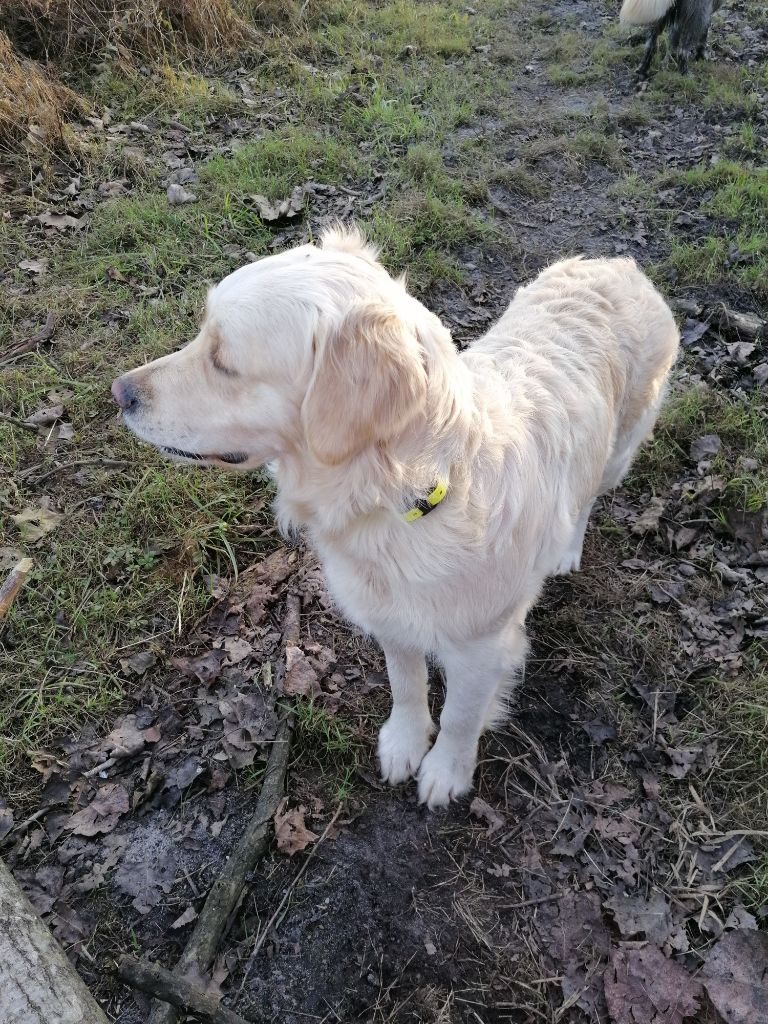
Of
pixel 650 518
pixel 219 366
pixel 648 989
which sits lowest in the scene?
pixel 648 989

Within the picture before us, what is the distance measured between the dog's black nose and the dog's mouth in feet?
0.49

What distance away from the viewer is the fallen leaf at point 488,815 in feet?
7.90

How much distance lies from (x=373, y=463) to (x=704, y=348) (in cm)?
328

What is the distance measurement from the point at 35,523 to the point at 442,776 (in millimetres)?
2340

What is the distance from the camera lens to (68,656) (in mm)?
2797

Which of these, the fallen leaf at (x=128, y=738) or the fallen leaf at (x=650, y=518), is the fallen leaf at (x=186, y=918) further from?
the fallen leaf at (x=650, y=518)

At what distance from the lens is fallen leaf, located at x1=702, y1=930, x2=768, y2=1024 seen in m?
1.97

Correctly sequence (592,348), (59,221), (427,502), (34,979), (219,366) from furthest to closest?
1. (59,221)
2. (592,348)
3. (219,366)
4. (427,502)
5. (34,979)

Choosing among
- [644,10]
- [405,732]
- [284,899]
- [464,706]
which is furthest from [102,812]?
[644,10]

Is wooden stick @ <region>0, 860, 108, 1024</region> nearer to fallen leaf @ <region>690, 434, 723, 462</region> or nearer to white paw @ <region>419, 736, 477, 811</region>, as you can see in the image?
white paw @ <region>419, 736, 477, 811</region>

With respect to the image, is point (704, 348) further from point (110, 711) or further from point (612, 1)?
point (612, 1)

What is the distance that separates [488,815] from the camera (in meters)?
2.43

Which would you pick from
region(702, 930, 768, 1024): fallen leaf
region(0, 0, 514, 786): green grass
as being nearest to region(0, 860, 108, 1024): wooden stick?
region(0, 0, 514, 786): green grass

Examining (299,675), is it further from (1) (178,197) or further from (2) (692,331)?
(1) (178,197)
